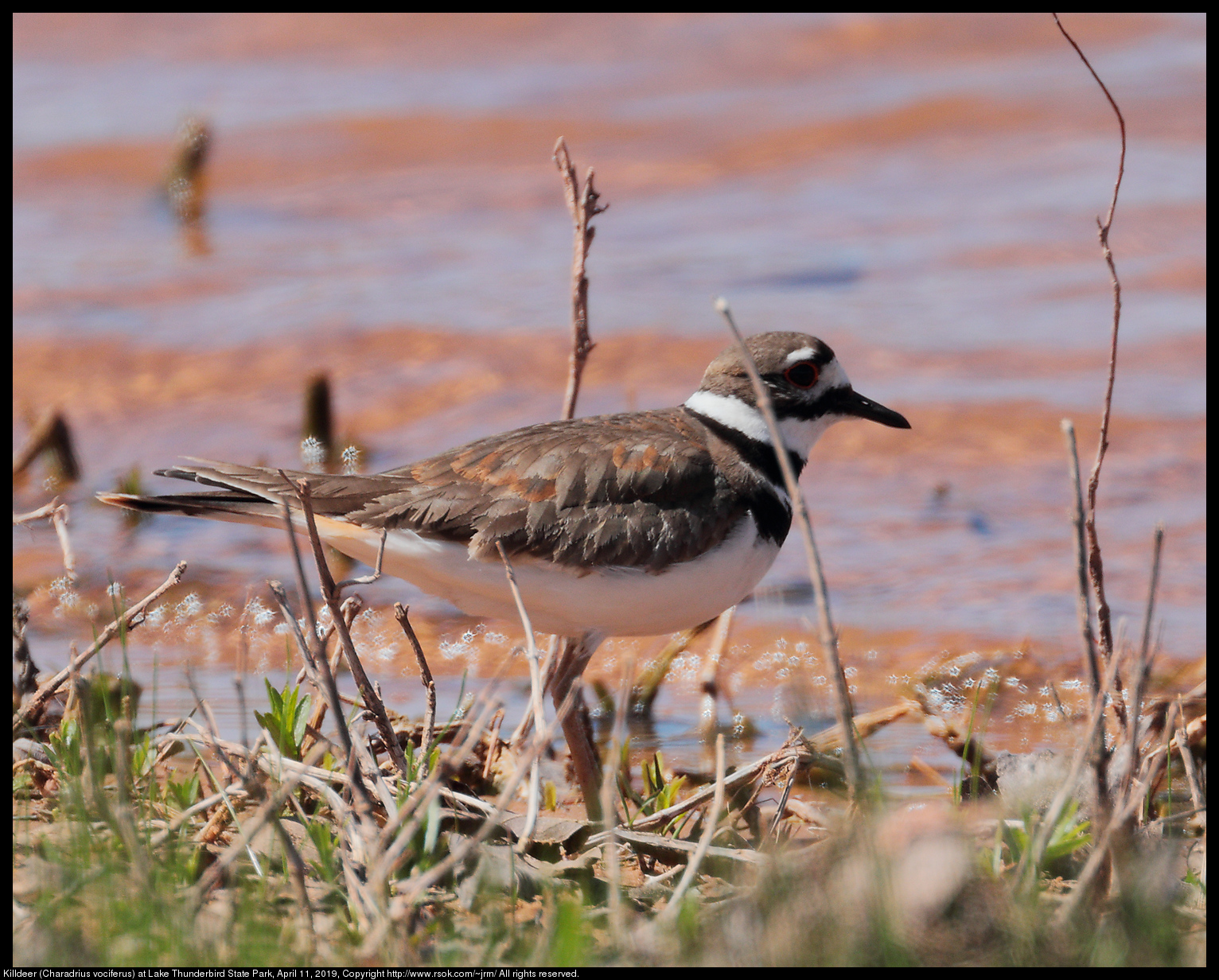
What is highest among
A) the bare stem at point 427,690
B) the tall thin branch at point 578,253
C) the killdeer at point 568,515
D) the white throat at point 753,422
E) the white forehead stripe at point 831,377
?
the tall thin branch at point 578,253

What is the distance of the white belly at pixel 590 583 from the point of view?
3.90 m

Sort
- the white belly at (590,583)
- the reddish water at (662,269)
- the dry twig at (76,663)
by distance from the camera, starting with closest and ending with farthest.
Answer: the dry twig at (76,663), the white belly at (590,583), the reddish water at (662,269)

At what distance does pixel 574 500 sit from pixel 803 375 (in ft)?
3.33

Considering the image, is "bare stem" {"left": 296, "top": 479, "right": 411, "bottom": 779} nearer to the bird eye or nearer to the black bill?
the bird eye

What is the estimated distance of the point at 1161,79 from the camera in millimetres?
13891

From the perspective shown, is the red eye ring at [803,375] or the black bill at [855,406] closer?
the red eye ring at [803,375]

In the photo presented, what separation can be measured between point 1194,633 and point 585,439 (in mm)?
3311

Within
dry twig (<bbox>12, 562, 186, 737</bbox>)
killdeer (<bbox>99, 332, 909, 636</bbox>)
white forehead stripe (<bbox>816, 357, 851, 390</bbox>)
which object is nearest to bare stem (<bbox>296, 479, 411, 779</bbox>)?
dry twig (<bbox>12, 562, 186, 737</bbox>)

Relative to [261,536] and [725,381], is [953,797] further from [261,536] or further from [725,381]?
[261,536]

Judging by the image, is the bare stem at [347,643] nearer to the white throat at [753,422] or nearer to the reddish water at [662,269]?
the white throat at [753,422]

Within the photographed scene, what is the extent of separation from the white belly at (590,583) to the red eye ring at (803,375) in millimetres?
626

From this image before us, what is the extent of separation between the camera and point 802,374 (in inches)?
174

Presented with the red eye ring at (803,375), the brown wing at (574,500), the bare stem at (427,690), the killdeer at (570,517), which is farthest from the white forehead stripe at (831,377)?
the bare stem at (427,690)

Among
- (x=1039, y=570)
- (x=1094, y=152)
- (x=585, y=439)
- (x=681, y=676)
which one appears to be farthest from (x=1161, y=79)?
(x=585, y=439)
